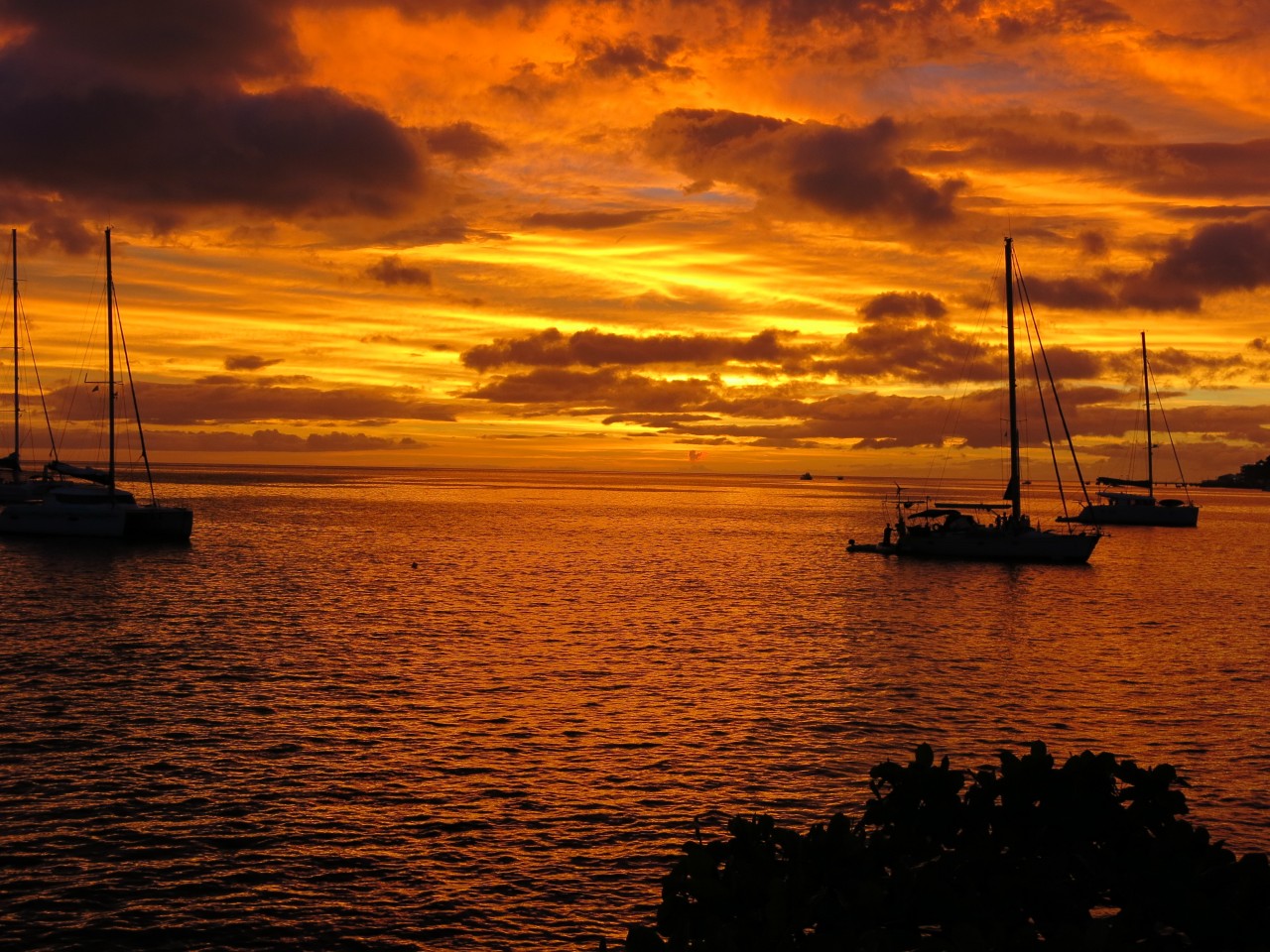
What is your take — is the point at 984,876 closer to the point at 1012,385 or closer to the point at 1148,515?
the point at 1012,385

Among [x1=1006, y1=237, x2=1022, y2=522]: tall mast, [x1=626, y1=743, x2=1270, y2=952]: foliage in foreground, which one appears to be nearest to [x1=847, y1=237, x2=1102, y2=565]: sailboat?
[x1=1006, y1=237, x2=1022, y2=522]: tall mast

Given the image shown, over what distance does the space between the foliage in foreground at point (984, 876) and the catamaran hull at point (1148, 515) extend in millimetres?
166487

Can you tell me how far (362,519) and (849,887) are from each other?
160m

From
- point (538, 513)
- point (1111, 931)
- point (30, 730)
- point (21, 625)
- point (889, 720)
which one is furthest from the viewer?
point (538, 513)

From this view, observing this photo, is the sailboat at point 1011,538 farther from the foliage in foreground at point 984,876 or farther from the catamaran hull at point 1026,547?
the foliage in foreground at point 984,876

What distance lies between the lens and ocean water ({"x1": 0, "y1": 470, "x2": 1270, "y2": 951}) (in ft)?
66.4

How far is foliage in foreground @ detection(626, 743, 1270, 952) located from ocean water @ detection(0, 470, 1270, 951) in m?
10.4

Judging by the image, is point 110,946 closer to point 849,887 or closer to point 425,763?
point 425,763

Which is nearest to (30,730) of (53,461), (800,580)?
(800,580)

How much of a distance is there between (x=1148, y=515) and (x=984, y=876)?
6834 inches

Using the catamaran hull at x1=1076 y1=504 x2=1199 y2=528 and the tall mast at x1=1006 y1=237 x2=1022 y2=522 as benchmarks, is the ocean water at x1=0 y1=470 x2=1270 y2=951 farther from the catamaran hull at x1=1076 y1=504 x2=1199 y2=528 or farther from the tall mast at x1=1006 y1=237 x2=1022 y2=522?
the catamaran hull at x1=1076 y1=504 x2=1199 y2=528

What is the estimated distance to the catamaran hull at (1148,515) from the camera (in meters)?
164

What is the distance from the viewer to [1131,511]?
16438cm

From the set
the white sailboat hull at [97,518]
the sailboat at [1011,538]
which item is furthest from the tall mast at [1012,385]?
the white sailboat hull at [97,518]
